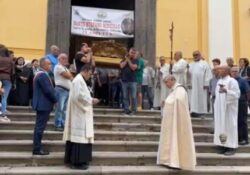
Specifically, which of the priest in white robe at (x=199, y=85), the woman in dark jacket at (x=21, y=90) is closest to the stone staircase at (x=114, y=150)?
the woman in dark jacket at (x=21, y=90)

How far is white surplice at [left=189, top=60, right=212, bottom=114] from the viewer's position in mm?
Answer: 9875

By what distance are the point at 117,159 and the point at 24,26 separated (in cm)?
597

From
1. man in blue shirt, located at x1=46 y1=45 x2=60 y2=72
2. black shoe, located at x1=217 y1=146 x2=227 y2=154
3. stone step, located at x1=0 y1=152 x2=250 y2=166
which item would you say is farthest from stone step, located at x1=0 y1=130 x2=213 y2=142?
man in blue shirt, located at x1=46 y1=45 x2=60 y2=72

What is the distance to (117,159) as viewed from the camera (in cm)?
716

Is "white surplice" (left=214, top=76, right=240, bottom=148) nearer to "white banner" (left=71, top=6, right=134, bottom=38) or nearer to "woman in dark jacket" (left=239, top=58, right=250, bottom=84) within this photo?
"woman in dark jacket" (left=239, top=58, right=250, bottom=84)

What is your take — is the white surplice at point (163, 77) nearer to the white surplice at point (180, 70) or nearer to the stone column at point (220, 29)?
the white surplice at point (180, 70)

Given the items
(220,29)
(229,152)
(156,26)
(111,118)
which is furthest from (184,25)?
(229,152)

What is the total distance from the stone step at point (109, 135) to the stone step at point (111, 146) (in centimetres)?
21

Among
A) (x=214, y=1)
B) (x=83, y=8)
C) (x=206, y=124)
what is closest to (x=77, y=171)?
(x=206, y=124)

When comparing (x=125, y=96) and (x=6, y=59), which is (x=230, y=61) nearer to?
(x=125, y=96)

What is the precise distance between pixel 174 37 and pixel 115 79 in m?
2.31

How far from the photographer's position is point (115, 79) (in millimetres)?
11758

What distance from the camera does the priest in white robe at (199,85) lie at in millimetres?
9875

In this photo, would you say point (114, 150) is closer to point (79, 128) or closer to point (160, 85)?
point (79, 128)
